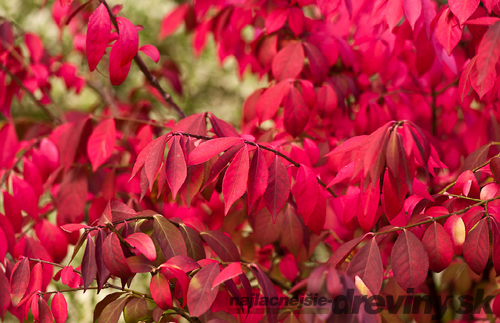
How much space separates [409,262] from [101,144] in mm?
796

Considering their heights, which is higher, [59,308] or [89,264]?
[89,264]

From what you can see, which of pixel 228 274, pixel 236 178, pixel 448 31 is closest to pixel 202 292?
pixel 228 274

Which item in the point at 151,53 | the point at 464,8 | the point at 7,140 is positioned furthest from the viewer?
the point at 7,140

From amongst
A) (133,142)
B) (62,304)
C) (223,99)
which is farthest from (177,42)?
(62,304)

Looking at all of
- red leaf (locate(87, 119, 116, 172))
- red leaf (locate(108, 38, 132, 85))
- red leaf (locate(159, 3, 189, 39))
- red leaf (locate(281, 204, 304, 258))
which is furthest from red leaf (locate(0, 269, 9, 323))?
red leaf (locate(159, 3, 189, 39))

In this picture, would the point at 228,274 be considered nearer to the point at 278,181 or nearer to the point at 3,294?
the point at 278,181

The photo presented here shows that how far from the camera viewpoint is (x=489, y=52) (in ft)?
1.92

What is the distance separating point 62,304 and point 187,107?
7.69 ft

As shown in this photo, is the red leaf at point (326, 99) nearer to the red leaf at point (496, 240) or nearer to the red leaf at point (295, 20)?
the red leaf at point (295, 20)

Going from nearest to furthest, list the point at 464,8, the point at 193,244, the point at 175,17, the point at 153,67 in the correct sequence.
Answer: the point at 464,8 < the point at 193,244 < the point at 175,17 < the point at 153,67

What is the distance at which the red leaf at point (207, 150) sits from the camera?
2.22 ft

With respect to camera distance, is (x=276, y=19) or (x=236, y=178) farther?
(x=276, y=19)

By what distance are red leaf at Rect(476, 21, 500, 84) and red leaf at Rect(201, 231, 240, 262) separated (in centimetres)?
54

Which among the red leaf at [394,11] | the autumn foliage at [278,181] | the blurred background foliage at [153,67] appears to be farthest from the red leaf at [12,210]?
the blurred background foliage at [153,67]
